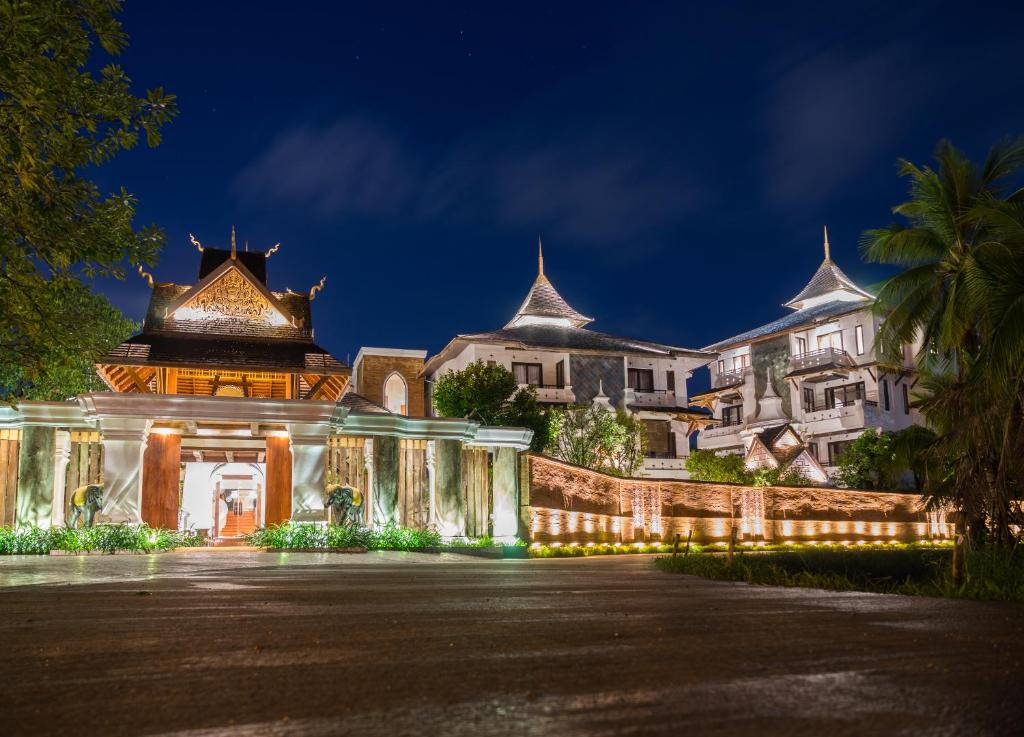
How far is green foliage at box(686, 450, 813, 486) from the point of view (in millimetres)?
35812

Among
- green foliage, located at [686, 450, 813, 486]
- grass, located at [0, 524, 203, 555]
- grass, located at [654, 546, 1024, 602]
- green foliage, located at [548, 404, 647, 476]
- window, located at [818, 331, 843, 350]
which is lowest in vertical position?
grass, located at [654, 546, 1024, 602]

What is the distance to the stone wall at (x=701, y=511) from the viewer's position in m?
22.4

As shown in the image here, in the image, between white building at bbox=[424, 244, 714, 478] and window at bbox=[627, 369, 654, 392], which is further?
window at bbox=[627, 369, 654, 392]

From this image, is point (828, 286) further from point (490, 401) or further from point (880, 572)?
point (880, 572)

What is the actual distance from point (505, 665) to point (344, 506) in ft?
48.2

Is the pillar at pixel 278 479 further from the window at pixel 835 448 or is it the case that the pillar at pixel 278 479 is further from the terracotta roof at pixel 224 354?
the window at pixel 835 448

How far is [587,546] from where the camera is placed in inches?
845

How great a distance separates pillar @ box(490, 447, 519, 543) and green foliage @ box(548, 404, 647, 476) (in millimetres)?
13045

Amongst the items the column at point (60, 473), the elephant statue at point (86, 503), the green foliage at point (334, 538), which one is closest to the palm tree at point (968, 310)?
the green foliage at point (334, 538)

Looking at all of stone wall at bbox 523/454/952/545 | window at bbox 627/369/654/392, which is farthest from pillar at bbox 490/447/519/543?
window at bbox 627/369/654/392

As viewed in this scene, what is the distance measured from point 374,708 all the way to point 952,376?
73.6ft

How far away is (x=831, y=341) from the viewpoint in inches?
1834

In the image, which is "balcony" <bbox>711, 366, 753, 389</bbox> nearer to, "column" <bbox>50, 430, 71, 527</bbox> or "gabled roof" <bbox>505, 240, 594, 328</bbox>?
"gabled roof" <bbox>505, 240, 594, 328</bbox>

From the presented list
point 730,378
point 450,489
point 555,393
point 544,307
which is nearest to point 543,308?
point 544,307
